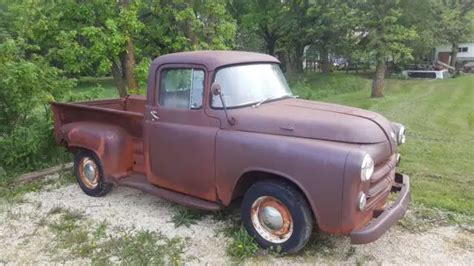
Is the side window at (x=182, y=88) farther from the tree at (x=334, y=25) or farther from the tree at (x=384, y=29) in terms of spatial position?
the tree at (x=334, y=25)

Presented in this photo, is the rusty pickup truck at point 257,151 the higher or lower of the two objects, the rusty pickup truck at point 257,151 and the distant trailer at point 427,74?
the higher

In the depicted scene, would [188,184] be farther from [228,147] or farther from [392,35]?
[392,35]

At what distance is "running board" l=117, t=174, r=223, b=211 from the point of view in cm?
445

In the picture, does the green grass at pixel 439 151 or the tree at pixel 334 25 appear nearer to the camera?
the green grass at pixel 439 151

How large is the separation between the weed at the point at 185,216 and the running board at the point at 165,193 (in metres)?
0.28

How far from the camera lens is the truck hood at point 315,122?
369 cm

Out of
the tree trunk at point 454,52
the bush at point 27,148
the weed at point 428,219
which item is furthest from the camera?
the tree trunk at point 454,52

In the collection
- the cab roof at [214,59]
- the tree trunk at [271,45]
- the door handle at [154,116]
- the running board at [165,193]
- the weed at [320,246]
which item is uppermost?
the tree trunk at [271,45]

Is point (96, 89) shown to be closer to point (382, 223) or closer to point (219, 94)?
point (219, 94)

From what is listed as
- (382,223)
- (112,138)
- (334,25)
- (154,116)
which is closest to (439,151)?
(382,223)

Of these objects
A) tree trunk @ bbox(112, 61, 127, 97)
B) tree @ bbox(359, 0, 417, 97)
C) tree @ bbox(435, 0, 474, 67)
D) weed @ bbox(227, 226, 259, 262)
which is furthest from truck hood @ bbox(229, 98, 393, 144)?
tree @ bbox(435, 0, 474, 67)

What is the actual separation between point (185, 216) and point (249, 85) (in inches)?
67.8

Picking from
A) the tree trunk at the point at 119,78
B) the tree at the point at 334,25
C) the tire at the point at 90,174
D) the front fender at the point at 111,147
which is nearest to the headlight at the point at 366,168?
the front fender at the point at 111,147

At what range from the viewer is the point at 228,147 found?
13.6ft
